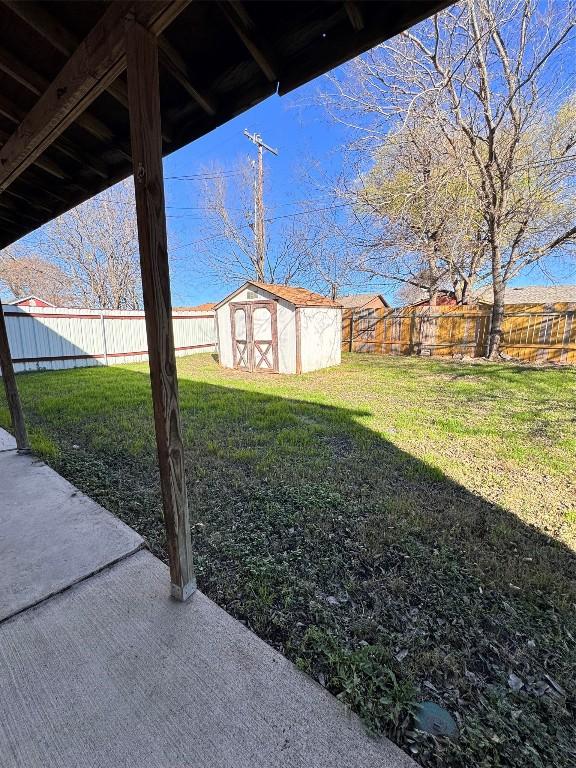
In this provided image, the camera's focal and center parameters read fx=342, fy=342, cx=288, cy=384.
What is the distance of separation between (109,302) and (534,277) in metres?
19.1

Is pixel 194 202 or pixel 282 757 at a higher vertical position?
pixel 194 202

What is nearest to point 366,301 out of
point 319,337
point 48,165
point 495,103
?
point 495,103

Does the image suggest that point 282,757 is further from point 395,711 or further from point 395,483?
point 395,483

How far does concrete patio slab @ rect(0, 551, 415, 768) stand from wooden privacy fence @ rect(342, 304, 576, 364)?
11.4 metres

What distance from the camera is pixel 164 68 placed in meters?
1.57

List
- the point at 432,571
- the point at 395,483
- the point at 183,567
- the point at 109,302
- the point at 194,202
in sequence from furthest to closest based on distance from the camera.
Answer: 1. the point at 109,302
2. the point at 194,202
3. the point at 395,483
4. the point at 432,571
5. the point at 183,567

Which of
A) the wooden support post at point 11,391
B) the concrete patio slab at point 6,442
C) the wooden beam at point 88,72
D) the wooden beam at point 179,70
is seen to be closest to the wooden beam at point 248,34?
the wooden beam at point 88,72

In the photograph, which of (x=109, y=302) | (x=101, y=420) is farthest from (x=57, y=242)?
(x=101, y=420)

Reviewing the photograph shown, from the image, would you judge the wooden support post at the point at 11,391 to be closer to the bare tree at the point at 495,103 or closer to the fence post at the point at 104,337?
the fence post at the point at 104,337

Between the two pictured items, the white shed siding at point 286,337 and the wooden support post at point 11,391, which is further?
the white shed siding at point 286,337

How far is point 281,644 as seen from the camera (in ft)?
4.92

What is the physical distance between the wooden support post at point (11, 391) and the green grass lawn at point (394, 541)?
30 cm

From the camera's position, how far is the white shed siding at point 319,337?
29.6 ft

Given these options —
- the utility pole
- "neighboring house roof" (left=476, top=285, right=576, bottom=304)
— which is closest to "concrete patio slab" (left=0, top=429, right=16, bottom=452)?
the utility pole
